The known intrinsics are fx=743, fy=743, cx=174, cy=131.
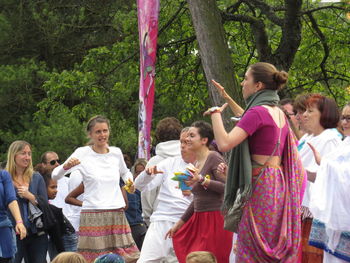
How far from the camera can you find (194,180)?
6656 millimetres

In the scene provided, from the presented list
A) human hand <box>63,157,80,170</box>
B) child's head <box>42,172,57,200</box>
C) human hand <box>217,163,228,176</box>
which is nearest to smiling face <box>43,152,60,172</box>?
child's head <box>42,172,57,200</box>

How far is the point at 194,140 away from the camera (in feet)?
25.0

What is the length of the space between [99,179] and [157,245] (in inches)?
47.4

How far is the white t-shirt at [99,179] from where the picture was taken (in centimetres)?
864

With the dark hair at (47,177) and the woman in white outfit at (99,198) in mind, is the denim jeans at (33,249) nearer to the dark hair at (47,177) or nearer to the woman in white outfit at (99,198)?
the woman in white outfit at (99,198)

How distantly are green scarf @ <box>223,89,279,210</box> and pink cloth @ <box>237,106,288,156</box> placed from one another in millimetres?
86

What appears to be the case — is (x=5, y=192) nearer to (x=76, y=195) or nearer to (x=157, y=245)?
(x=76, y=195)

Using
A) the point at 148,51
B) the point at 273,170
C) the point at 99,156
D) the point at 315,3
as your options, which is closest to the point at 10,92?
the point at 315,3

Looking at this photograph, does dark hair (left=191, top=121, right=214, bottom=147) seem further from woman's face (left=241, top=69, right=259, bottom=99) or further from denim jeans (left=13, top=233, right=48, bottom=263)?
denim jeans (left=13, top=233, right=48, bottom=263)

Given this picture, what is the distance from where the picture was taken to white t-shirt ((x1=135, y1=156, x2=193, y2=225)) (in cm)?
802

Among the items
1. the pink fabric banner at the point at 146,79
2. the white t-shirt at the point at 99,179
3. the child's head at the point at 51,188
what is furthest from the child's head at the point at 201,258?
the child's head at the point at 51,188

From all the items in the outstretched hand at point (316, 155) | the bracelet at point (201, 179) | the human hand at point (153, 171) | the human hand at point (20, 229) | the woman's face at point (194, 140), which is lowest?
the human hand at point (20, 229)

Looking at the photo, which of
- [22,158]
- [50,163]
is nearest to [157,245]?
[22,158]

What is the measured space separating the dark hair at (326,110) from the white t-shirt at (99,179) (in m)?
2.93
